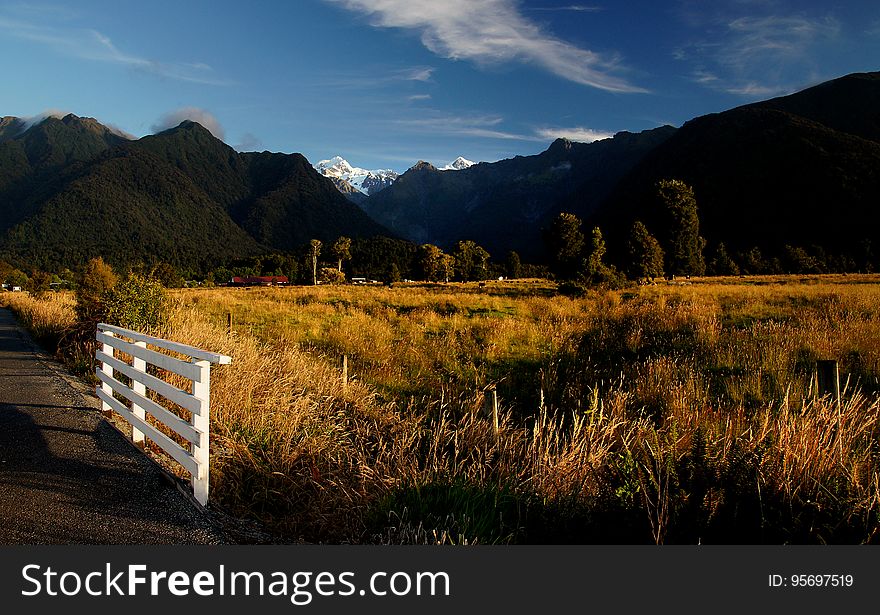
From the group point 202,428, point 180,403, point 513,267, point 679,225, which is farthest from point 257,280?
point 202,428

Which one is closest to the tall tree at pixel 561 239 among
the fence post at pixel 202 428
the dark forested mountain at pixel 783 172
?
the dark forested mountain at pixel 783 172

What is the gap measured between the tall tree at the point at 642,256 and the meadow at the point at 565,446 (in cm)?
Answer: 3219

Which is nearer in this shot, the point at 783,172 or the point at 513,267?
the point at 513,267

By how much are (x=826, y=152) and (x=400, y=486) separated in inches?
5418

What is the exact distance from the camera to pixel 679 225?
5212 cm

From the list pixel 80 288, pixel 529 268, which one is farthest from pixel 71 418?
pixel 529 268

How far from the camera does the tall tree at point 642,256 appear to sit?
142ft

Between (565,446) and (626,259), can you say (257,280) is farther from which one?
(565,446)

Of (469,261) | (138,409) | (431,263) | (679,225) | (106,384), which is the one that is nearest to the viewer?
(138,409)

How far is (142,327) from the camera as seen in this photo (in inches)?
416

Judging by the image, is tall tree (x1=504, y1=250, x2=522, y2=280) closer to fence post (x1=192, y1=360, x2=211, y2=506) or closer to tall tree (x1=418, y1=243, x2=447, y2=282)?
tall tree (x1=418, y1=243, x2=447, y2=282)

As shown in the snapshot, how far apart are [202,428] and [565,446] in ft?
9.61

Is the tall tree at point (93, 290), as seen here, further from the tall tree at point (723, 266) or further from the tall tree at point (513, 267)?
the tall tree at point (513, 267)

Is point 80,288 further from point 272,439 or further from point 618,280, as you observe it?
point 618,280
